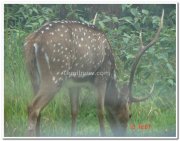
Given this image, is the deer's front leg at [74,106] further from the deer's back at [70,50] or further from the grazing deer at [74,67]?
the deer's back at [70,50]

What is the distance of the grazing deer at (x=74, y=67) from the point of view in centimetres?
689

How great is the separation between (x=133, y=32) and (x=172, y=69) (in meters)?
0.48

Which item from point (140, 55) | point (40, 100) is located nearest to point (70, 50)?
point (40, 100)

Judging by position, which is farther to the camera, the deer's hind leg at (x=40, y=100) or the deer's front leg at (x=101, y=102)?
the deer's front leg at (x=101, y=102)

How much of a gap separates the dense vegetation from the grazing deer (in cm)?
7

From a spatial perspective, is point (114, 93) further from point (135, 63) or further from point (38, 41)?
point (38, 41)

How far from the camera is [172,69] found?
734 cm

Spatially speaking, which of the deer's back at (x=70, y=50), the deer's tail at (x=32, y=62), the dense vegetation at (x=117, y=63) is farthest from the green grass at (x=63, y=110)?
the deer's back at (x=70, y=50)

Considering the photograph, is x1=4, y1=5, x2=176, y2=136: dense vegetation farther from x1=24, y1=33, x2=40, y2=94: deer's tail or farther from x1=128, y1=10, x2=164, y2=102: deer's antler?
x1=24, y1=33, x2=40, y2=94: deer's tail

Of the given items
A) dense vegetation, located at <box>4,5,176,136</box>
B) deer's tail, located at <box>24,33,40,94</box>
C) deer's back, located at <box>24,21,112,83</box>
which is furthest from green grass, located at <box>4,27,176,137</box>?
deer's back, located at <box>24,21,112,83</box>

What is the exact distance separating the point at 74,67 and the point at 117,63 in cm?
50

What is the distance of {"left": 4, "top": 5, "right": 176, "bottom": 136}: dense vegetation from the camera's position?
7258 millimetres

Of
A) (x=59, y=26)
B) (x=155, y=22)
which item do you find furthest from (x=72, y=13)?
(x=155, y=22)

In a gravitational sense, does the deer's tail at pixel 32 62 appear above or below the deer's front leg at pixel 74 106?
above
